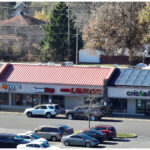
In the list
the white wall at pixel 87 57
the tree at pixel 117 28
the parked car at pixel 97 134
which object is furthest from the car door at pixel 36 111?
the white wall at pixel 87 57

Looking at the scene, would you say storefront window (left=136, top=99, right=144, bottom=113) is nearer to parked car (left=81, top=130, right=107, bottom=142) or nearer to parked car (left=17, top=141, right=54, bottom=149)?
parked car (left=81, top=130, right=107, bottom=142)

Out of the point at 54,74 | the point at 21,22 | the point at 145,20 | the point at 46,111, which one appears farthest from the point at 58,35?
the point at 46,111

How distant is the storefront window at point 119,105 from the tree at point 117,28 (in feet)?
74.6

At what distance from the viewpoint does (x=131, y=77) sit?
171 feet

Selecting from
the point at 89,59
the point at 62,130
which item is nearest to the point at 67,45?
the point at 89,59

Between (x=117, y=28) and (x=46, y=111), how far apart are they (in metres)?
26.9

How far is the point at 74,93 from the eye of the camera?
52719 mm

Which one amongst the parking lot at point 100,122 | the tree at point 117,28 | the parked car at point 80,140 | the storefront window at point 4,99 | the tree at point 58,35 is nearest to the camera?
the parked car at point 80,140

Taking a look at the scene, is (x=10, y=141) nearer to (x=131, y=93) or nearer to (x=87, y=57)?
(x=131, y=93)

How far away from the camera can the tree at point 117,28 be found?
72.3 m

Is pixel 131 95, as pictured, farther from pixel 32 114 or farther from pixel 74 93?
pixel 32 114

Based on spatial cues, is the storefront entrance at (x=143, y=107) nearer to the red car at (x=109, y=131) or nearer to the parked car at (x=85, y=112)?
the parked car at (x=85, y=112)

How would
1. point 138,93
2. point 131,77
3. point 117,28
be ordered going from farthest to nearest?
point 117,28 → point 131,77 → point 138,93

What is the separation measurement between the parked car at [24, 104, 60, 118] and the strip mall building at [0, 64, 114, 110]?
11.9 feet
